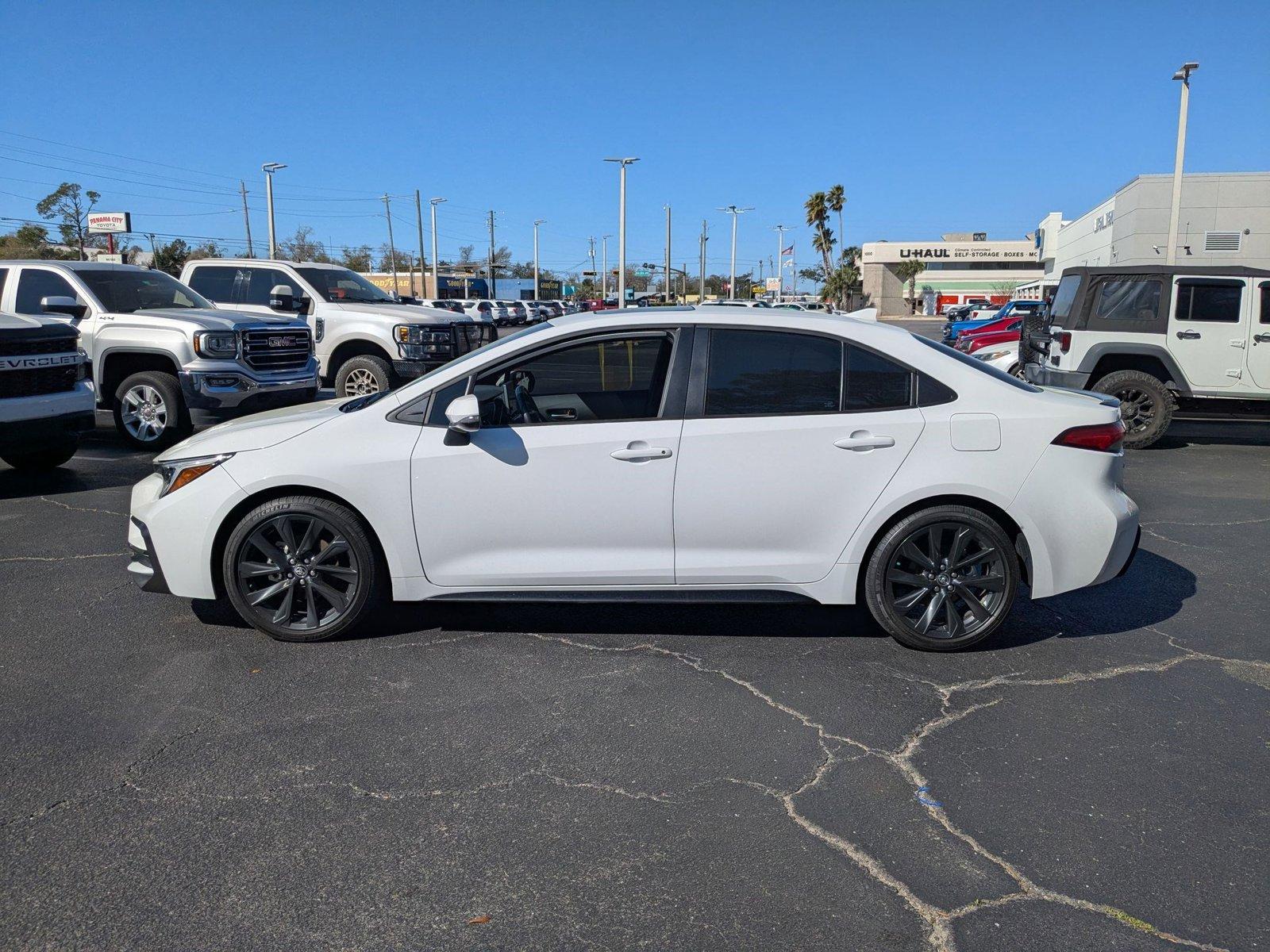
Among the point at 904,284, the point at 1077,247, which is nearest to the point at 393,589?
the point at 1077,247

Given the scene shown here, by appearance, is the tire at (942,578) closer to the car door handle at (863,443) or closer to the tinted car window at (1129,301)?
the car door handle at (863,443)

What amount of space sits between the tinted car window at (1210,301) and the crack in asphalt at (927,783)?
7.17 meters

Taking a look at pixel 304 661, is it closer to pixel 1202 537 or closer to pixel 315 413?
pixel 315 413

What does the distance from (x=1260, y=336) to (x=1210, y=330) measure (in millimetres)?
484

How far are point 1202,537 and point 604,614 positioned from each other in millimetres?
4608

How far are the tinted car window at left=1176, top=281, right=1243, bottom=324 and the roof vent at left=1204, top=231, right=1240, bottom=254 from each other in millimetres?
37818

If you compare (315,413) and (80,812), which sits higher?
(315,413)

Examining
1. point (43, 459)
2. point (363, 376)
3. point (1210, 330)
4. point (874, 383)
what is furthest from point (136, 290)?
point (1210, 330)

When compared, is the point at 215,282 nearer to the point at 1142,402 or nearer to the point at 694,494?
the point at 694,494

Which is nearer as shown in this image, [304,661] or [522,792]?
[522,792]

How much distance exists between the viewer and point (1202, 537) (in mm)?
7254

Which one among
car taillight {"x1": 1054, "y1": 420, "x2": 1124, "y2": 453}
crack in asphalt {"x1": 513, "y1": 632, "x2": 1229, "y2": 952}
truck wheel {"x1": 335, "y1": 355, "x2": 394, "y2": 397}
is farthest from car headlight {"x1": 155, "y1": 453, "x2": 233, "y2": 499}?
truck wheel {"x1": 335, "y1": 355, "x2": 394, "y2": 397}

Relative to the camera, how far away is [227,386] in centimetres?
1035

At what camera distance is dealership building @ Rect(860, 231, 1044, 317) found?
104 m
